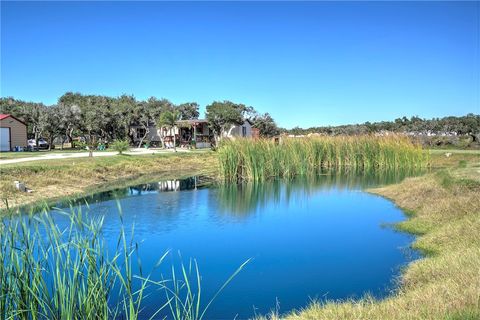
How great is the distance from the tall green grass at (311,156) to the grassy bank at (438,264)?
849 centimetres

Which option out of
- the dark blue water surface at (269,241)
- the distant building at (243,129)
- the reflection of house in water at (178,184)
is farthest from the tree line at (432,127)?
the dark blue water surface at (269,241)

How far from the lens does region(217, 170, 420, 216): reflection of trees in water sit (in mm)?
14752

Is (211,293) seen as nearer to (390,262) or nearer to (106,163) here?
(390,262)

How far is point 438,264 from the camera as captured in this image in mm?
6031

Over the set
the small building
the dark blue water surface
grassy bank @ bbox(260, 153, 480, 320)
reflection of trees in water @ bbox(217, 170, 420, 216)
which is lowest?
the dark blue water surface

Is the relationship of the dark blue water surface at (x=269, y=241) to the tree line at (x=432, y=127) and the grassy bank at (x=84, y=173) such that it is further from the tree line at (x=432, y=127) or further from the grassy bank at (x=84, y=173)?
the tree line at (x=432, y=127)

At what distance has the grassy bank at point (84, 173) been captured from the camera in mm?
15381

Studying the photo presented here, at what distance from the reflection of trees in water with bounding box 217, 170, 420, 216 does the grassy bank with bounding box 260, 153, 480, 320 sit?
4178mm

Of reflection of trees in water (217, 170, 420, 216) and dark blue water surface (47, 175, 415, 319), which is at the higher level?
reflection of trees in water (217, 170, 420, 216)

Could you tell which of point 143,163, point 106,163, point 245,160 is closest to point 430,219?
point 245,160

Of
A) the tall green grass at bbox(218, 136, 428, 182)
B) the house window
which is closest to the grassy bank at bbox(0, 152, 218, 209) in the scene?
the tall green grass at bbox(218, 136, 428, 182)

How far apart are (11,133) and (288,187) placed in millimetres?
23869

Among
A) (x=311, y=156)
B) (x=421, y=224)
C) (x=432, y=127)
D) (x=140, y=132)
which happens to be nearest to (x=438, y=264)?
(x=421, y=224)

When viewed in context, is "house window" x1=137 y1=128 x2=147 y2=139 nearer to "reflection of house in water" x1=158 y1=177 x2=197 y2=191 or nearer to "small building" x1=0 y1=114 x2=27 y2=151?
"small building" x1=0 y1=114 x2=27 y2=151
